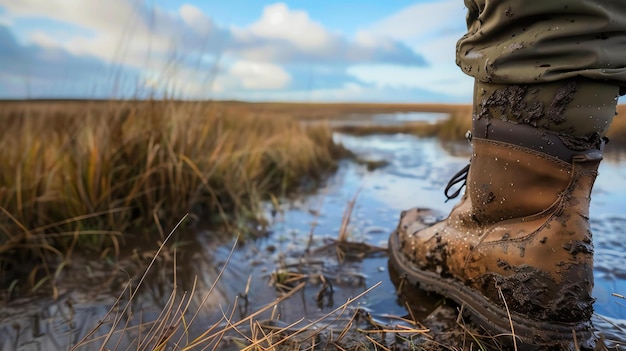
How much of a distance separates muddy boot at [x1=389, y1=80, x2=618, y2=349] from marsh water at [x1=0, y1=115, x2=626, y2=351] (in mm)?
165

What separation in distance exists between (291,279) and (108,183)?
1277 millimetres

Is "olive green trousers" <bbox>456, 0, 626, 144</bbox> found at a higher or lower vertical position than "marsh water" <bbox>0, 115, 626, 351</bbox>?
higher

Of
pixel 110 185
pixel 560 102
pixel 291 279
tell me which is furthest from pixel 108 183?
pixel 560 102

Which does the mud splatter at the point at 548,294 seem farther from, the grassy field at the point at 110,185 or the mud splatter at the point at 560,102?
the grassy field at the point at 110,185

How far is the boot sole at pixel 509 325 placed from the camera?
1406 millimetres

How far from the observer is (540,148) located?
4.85 ft

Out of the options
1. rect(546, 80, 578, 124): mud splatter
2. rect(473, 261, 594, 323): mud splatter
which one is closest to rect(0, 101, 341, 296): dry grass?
rect(473, 261, 594, 323): mud splatter

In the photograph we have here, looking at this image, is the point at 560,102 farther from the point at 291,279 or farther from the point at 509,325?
the point at 291,279

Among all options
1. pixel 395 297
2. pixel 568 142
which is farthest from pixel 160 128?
pixel 568 142

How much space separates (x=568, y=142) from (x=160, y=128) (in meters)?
2.34

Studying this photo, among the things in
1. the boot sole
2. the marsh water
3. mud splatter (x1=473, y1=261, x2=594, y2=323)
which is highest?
mud splatter (x1=473, y1=261, x2=594, y2=323)

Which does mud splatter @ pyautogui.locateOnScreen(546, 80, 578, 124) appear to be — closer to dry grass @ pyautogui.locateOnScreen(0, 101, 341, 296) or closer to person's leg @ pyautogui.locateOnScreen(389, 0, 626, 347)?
person's leg @ pyautogui.locateOnScreen(389, 0, 626, 347)

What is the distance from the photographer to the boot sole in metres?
1.41

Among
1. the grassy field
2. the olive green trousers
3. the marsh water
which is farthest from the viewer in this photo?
the grassy field
